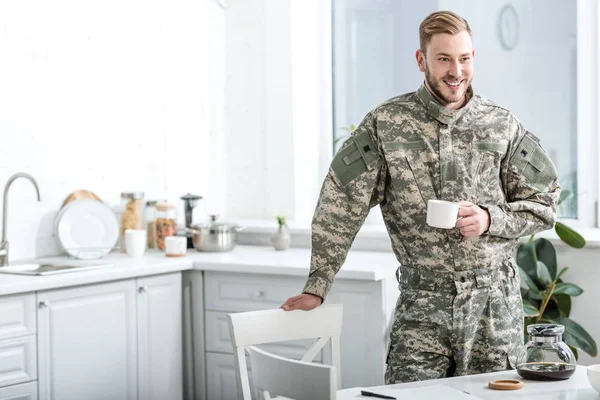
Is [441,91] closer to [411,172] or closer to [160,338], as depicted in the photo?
[411,172]

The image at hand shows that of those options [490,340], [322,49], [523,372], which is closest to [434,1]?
[322,49]

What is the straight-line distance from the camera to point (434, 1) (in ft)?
12.6

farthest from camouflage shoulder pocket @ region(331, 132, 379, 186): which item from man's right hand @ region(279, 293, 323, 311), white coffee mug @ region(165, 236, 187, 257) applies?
white coffee mug @ region(165, 236, 187, 257)

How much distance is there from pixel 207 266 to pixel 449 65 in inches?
64.2

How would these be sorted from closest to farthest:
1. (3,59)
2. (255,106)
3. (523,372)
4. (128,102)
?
1. (523,372)
2. (3,59)
3. (128,102)
4. (255,106)

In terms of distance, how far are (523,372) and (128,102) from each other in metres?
2.61

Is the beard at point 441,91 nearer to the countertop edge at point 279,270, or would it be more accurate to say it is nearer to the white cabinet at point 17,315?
the countertop edge at point 279,270

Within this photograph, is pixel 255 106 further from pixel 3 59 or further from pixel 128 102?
pixel 3 59

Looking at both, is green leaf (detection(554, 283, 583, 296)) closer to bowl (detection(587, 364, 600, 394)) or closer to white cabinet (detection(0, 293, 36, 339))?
bowl (detection(587, 364, 600, 394))

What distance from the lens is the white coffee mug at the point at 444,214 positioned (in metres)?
2.01

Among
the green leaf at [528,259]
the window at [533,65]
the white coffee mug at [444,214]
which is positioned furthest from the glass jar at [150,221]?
the white coffee mug at [444,214]

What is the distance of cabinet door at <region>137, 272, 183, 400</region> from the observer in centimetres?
336

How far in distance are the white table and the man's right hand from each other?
0.43 metres

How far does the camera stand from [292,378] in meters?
1.58
